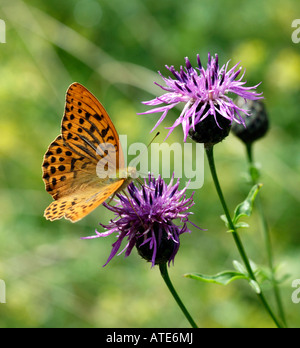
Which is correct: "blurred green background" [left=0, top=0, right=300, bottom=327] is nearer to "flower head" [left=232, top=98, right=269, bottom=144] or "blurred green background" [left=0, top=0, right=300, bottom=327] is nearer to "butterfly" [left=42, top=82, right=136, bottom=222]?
"flower head" [left=232, top=98, right=269, bottom=144]

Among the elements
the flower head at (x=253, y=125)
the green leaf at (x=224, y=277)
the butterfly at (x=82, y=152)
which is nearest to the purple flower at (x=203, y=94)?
the butterfly at (x=82, y=152)

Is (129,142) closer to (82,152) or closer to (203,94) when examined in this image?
(82,152)

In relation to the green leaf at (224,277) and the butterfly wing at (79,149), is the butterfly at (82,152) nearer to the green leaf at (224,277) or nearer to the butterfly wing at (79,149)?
the butterfly wing at (79,149)

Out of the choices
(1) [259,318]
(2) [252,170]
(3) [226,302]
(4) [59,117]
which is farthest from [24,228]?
(2) [252,170]

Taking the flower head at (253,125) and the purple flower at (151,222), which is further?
the flower head at (253,125)

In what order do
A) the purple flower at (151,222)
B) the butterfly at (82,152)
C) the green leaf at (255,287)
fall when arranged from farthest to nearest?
the butterfly at (82,152), the purple flower at (151,222), the green leaf at (255,287)

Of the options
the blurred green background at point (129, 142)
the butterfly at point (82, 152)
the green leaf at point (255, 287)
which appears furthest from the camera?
the blurred green background at point (129, 142)

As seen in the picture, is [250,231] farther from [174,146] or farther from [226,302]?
[174,146]

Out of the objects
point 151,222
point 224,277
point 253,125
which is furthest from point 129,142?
point 224,277
